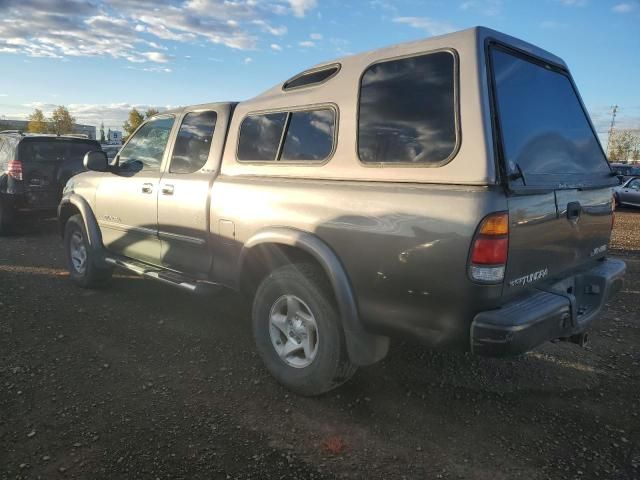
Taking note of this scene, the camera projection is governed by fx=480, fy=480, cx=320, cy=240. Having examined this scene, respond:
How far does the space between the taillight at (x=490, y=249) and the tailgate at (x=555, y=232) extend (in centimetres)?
7

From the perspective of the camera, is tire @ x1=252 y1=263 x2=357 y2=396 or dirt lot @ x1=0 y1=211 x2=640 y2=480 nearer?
dirt lot @ x1=0 y1=211 x2=640 y2=480

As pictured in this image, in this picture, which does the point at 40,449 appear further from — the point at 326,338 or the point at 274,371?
the point at 326,338

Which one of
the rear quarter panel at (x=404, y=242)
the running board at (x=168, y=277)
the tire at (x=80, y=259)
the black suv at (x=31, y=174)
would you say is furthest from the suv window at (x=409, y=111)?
the black suv at (x=31, y=174)

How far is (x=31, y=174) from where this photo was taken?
843 centimetres

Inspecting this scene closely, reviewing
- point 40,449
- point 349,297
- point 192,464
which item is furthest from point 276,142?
point 40,449

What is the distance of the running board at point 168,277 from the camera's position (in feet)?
12.6

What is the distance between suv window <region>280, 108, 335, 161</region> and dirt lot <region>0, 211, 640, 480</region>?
1.61 m

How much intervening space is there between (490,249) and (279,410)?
1668 millimetres

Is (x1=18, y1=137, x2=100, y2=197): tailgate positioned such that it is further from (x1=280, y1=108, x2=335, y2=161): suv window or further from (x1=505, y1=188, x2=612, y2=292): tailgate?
(x1=505, y1=188, x2=612, y2=292): tailgate

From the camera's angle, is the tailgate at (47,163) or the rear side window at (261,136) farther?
the tailgate at (47,163)

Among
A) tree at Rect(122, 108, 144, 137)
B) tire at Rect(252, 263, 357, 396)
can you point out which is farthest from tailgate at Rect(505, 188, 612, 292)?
tree at Rect(122, 108, 144, 137)

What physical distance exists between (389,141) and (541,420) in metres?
1.94

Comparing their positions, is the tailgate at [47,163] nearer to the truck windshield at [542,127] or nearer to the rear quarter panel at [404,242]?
the rear quarter panel at [404,242]

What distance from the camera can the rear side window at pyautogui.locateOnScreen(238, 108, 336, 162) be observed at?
312 cm
